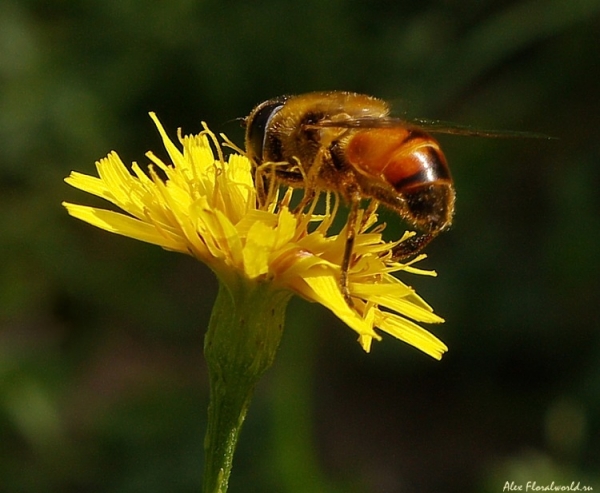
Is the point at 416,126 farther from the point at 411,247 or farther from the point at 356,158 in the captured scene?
the point at 411,247

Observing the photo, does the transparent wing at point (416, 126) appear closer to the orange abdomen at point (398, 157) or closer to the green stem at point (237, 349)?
the orange abdomen at point (398, 157)

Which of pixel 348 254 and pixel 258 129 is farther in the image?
pixel 258 129

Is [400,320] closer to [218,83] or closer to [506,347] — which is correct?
[506,347]

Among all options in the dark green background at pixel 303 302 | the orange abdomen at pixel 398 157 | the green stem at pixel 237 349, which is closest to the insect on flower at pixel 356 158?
the orange abdomen at pixel 398 157

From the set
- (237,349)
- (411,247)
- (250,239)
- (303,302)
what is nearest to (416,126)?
(411,247)

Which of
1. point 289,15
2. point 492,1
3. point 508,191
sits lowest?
point 508,191

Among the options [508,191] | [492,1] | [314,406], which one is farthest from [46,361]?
[492,1]
